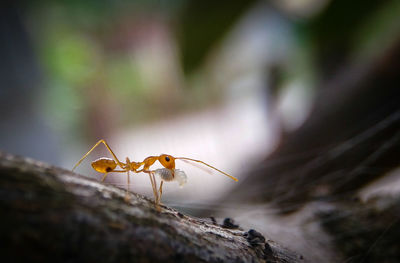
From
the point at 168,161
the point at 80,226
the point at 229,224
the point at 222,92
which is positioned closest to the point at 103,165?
the point at 168,161

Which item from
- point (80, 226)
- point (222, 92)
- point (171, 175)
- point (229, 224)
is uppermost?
point (222, 92)

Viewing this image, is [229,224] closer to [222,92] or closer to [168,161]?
[168,161]

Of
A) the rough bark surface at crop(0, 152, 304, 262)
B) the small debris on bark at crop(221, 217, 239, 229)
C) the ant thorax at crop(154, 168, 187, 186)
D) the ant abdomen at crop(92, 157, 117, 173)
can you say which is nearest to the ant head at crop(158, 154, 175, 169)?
the ant thorax at crop(154, 168, 187, 186)

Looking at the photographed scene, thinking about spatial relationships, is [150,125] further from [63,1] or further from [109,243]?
[109,243]

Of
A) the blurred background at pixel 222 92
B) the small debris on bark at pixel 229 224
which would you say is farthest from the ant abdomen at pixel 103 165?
the small debris on bark at pixel 229 224

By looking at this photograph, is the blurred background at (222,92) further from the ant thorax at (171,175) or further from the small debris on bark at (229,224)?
the small debris on bark at (229,224)
